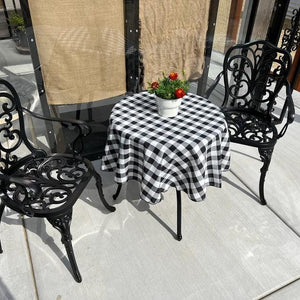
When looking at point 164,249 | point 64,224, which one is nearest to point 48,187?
point 64,224

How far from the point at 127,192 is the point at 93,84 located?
1.05 m

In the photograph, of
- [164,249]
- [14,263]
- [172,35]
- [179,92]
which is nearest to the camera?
[179,92]

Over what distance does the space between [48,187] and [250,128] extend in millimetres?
1764

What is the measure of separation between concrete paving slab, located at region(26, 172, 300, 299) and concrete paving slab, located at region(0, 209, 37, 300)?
65 millimetres

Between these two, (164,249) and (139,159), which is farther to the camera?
(164,249)

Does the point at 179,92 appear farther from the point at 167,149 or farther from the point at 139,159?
the point at 139,159

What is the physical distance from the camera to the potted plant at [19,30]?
2258mm

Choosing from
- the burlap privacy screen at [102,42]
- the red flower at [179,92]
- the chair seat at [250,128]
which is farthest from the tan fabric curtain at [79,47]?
the chair seat at [250,128]

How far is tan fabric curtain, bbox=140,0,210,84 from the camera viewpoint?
8.68ft

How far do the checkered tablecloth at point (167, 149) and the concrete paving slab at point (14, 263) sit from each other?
907 mm

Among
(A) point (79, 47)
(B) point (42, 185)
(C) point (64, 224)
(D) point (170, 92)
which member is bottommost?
(C) point (64, 224)

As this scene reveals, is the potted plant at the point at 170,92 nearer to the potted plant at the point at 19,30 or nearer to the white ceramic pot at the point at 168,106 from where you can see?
the white ceramic pot at the point at 168,106

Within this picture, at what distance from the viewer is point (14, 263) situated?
2.23m

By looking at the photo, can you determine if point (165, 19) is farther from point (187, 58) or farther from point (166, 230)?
point (166, 230)
